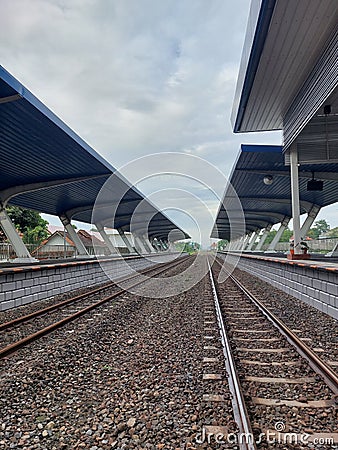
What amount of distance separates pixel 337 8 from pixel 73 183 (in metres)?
17.4

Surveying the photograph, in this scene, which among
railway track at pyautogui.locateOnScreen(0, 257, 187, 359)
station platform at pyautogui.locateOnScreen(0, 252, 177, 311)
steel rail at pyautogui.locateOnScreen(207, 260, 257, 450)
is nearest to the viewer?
steel rail at pyautogui.locateOnScreen(207, 260, 257, 450)

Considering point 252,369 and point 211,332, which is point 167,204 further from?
point 252,369

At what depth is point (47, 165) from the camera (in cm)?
1886

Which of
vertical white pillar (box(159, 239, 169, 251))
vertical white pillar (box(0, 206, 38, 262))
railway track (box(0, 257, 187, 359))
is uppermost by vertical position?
vertical white pillar (box(159, 239, 169, 251))

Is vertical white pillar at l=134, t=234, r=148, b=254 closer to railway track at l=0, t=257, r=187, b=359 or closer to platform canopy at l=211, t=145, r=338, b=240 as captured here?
platform canopy at l=211, t=145, r=338, b=240

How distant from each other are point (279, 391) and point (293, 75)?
10.2 m

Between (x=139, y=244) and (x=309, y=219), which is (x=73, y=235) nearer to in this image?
(x=309, y=219)

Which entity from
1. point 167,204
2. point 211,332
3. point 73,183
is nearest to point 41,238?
point 167,204

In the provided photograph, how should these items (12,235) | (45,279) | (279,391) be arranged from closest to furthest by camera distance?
1. (279,391)
2. (45,279)
3. (12,235)

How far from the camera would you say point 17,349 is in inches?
247

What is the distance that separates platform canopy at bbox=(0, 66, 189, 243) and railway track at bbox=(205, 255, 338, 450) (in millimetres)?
8812

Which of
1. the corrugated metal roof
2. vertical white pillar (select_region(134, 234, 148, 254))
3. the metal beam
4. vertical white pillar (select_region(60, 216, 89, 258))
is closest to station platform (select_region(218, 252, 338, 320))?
the corrugated metal roof

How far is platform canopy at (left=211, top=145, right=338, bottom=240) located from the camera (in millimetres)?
19797

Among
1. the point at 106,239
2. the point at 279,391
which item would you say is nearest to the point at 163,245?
the point at 106,239
